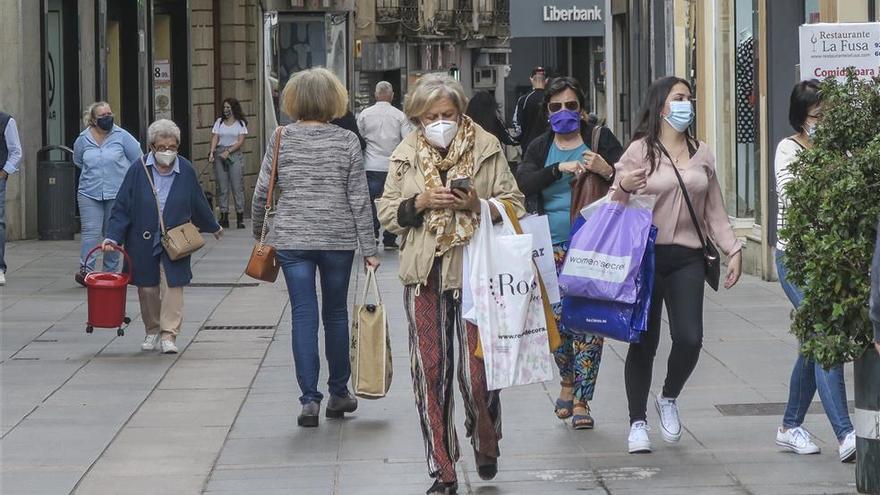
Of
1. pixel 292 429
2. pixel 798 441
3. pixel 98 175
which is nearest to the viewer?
pixel 798 441

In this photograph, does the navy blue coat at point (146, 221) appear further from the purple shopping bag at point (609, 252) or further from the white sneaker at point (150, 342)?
the purple shopping bag at point (609, 252)

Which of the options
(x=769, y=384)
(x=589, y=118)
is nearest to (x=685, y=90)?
(x=589, y=118)

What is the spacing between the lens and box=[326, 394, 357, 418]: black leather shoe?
9258mm

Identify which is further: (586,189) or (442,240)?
(586,189)

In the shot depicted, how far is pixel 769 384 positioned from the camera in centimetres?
1008

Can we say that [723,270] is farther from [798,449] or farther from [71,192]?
[798,449]

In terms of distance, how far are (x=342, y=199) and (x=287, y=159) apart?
346mm

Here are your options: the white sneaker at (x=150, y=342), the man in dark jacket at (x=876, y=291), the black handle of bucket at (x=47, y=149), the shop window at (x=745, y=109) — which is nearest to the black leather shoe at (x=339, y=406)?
the white sneaker at (x=150, y=342)

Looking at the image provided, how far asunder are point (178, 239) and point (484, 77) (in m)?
50.1

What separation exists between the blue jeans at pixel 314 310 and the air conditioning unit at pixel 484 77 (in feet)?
170

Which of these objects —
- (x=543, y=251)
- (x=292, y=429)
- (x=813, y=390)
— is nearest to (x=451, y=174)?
(x=543, y=251)

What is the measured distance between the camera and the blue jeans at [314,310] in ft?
29.4

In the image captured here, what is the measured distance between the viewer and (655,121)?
8195 millimetres

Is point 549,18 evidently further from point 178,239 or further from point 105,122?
point 178,239
